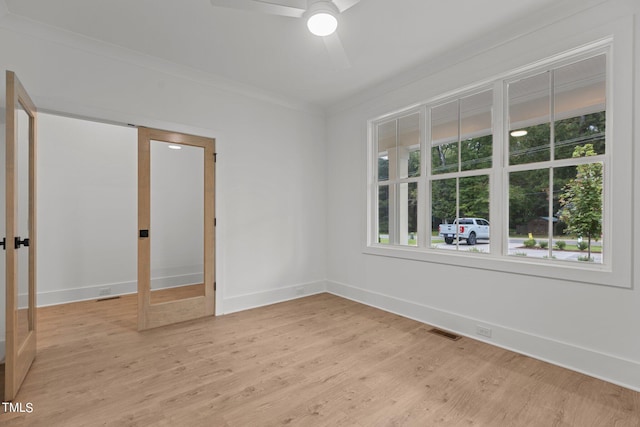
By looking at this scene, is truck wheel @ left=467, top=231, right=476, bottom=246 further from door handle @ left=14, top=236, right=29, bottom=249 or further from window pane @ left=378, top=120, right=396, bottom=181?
door handle @ left=14, top=236, right=29, bottom=249

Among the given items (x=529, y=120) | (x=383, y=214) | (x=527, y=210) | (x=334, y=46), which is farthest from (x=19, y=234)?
(x=529, y=120)

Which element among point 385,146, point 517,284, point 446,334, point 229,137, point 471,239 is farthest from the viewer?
point 385,146

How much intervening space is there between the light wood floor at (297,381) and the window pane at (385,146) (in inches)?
81.2

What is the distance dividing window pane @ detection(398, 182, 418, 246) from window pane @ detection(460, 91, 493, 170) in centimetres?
72

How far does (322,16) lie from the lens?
2205 mm

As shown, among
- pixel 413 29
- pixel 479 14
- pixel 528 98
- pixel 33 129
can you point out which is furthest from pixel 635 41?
pixel 33 129

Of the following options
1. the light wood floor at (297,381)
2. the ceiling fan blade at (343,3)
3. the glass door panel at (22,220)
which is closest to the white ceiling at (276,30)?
the ceiling fan blade at (343,3)

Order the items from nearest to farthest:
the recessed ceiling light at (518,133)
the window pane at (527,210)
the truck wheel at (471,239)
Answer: the window pane at (527,210)
the recessed ceiling light at (518,133)
the truck wheel at (471,239)

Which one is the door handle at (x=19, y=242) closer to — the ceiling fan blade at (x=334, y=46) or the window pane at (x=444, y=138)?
the ceiling fan blade at (x=334, y=46)

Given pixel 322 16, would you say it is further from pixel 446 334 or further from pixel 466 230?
pixel 446 334

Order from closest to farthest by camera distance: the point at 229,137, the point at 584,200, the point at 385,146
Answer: the point at 584,200 → the point at 229,137 → the point at 385,146

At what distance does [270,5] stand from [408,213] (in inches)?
109

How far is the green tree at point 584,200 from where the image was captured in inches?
96.3

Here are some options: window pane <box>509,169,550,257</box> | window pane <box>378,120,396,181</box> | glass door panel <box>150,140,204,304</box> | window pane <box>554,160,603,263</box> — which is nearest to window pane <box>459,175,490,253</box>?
window pane <box>509,169,550,257</box>
